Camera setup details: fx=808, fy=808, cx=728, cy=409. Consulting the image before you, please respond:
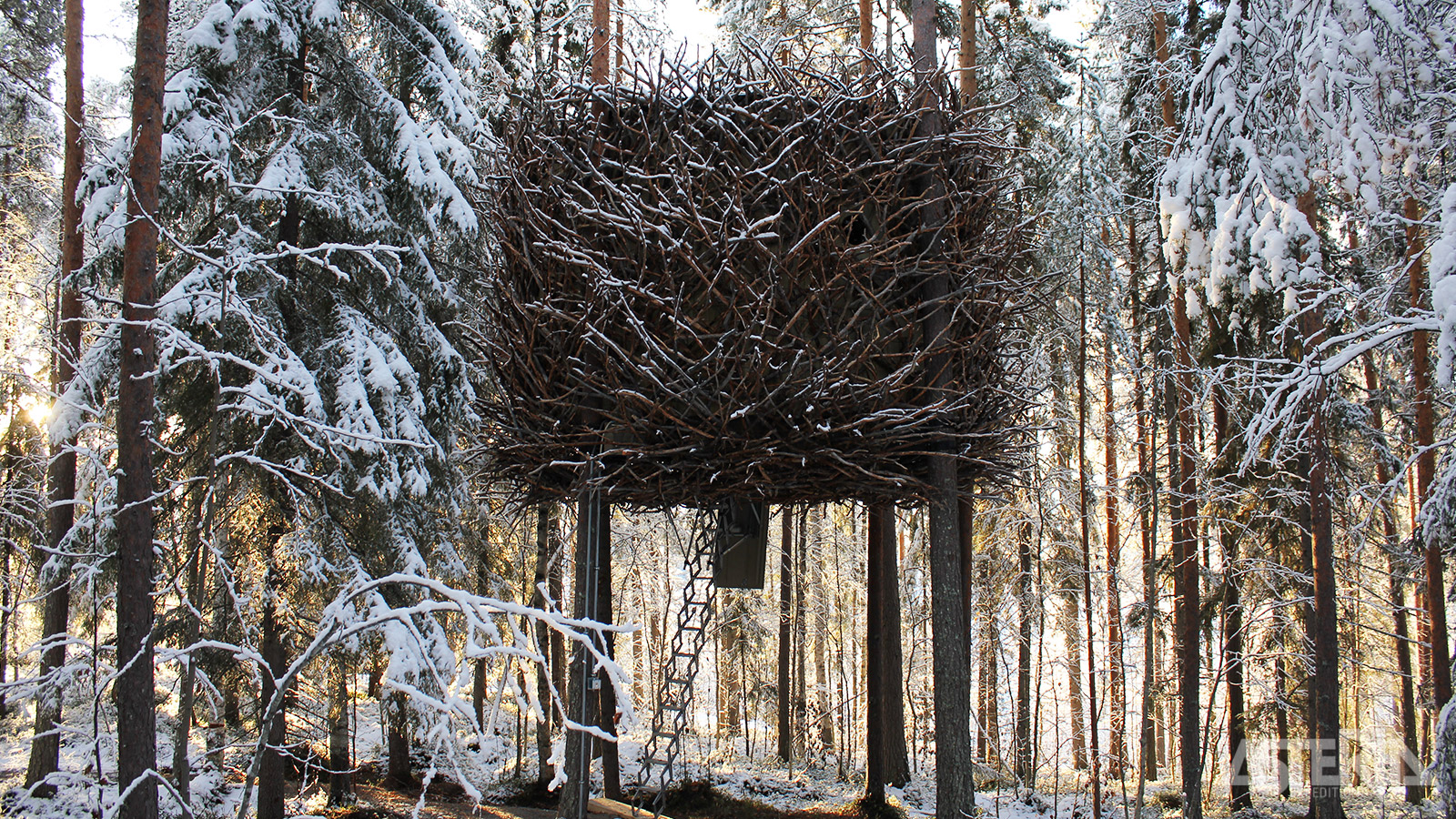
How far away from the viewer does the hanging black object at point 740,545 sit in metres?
5.27

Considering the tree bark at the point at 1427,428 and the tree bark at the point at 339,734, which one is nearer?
the tree bark at the point at 1427,428

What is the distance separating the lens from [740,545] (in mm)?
5301

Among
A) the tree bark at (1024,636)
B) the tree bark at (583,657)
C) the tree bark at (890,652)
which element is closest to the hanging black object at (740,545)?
the tree bark at (583,657)

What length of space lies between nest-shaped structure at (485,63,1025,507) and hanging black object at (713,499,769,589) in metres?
0.53

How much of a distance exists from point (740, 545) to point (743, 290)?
193 cm

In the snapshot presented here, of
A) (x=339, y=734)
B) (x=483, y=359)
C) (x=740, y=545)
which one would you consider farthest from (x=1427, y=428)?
(x=339, y=734)

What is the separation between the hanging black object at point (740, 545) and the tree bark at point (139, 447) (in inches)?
119

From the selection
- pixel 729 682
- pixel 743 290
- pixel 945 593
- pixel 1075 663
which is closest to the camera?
pixel 743 290

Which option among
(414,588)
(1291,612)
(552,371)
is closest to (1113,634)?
(1291,612)

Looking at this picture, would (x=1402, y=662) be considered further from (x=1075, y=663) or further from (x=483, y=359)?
(x=483, y=359)

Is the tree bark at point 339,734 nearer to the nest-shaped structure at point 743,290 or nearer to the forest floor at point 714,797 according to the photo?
the forest floor at point 714,797

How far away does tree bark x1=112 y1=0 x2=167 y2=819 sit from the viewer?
10.9 ft

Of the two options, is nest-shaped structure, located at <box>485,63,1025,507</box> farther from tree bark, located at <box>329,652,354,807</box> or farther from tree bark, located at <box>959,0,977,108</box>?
tree bark, located at <box>959,0,977,108</box>

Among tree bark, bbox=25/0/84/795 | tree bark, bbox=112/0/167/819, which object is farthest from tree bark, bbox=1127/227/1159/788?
tree bark, bbox=25/0/84/795
